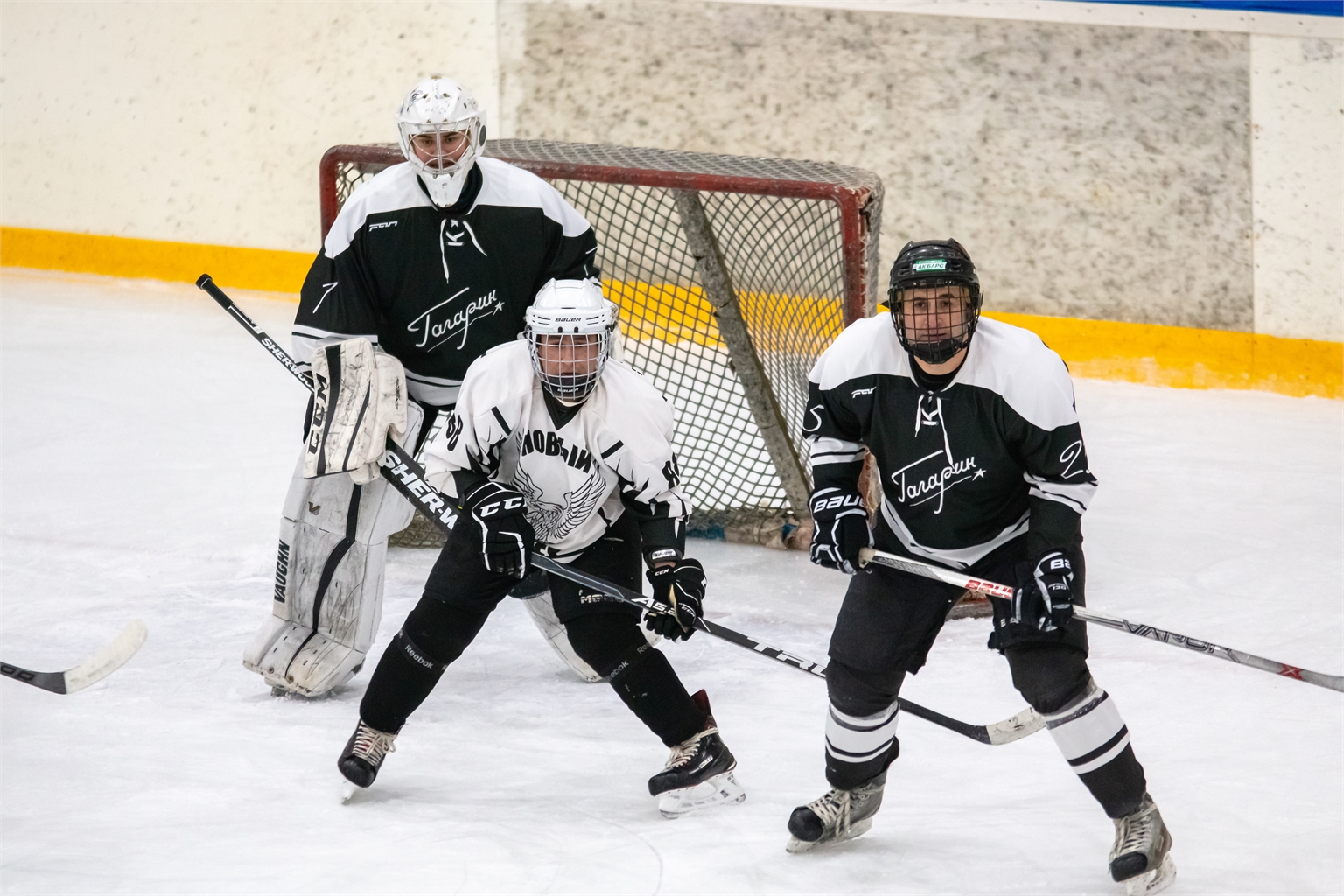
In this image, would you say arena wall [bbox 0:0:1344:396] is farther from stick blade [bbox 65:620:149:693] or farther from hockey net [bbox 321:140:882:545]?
stick blade [bbox 65:620:149:693]

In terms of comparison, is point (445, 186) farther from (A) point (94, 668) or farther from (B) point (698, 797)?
(B) point (698, 797)

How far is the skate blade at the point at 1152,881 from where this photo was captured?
218cm

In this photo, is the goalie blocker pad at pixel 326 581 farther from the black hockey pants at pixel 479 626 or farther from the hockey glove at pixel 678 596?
the hockey glove at pixel 678 596

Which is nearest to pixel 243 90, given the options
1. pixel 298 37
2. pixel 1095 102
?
pixel 298 37

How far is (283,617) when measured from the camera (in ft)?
9.94

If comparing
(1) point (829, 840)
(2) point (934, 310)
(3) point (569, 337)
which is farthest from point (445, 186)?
(1) point (829, 840)

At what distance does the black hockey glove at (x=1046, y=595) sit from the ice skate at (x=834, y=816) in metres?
0.41

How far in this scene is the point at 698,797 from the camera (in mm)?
2477

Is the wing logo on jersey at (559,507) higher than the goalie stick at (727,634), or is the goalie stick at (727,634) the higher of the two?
the wing logo on jersey at (559,507)

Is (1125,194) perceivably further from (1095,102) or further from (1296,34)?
(1296,34)

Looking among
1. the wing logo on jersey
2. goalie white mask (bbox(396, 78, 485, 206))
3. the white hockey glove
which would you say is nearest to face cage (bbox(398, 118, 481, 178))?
goalie white mask (bbox(396, 78, 485, 206))

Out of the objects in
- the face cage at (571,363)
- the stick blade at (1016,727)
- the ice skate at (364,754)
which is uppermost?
the face cage at (571,363)

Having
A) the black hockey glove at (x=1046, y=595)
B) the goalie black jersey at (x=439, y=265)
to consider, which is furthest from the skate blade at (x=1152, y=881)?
the goalie black jersey at (x=439, y=265)

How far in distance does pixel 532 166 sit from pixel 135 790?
163 centimetres
